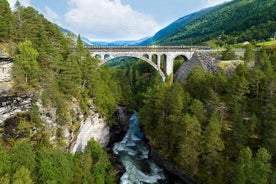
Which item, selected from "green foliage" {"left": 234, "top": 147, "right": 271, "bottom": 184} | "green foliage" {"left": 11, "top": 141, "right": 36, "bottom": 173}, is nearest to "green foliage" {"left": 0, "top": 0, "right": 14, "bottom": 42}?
"green foliage" {"left": 11, "top": 141, "right": 36, "bottom": 173}

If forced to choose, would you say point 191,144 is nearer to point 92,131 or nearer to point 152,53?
point 92,131

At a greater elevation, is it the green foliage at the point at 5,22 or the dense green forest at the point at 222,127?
the green foliage at the point at 5,22

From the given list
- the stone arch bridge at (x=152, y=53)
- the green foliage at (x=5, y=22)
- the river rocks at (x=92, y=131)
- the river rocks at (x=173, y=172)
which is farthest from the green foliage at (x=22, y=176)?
the stone arch bridge at (x=152, y=53)

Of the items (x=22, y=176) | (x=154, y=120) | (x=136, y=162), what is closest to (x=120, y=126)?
(x=154, y=120)

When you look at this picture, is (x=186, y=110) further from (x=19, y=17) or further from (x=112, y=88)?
(x=19, y=17)

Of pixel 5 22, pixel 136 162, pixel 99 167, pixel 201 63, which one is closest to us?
pixel 99 167

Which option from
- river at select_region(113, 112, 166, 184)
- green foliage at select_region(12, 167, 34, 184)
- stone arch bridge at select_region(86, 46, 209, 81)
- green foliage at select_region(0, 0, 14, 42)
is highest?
green foliage at select_region(0, 0, 14, 42)

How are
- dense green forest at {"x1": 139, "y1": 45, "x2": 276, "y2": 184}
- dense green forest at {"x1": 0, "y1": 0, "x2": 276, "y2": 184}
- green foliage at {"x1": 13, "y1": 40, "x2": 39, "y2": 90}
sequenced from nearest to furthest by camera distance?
dense green forest at {"x1": 0, "y1": 0, "x2": 276, "y2": 184}, dense green forest at {"x1": 139, "y1": 45, "x2": 276, "y2": 184}, green foliage at {"x1": 13, "y1": 40, "x2": 39, "y2": 90}

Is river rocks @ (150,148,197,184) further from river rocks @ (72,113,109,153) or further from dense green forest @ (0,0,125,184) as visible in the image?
river rocks @ (72,113,109,153)

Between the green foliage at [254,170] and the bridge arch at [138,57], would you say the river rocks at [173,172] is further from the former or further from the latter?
the bridge arch at [138,57]
